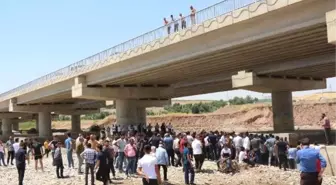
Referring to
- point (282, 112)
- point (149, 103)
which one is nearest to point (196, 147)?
point (282, 112)

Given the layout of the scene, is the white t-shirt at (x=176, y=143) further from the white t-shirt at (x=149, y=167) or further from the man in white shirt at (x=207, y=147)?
the white t-shirt at (x=149, y=167)

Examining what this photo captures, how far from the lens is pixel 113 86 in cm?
3922

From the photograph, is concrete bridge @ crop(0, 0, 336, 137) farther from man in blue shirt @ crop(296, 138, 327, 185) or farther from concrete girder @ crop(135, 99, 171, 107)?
man in blue shirt @ crop(296, 138, 327, 185)

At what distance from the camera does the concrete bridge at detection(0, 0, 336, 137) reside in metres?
19.4

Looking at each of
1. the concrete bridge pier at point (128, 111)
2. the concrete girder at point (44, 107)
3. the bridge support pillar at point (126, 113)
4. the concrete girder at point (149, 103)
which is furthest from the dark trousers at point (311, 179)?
the concrete girder at point (44, 107)

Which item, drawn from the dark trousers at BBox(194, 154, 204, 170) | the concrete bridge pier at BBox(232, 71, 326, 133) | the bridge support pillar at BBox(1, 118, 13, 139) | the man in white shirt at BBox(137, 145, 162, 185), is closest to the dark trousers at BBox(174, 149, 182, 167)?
the dark trousers at BBox(194, 154, 204, 170)

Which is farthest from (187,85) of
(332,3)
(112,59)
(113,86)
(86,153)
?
(86,153)

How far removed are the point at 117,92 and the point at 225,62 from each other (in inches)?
509

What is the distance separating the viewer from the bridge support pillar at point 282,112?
35778mm

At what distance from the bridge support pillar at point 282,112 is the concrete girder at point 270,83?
1.04 metres

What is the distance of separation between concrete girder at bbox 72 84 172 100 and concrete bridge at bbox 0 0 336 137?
3.2 inches

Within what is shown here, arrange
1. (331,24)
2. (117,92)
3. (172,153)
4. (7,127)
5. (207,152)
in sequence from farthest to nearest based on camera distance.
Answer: (7,127), (117,92), (207,152), (172,153), (331,24)

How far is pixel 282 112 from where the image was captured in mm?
36188

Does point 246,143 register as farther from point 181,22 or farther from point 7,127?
point 7,127
